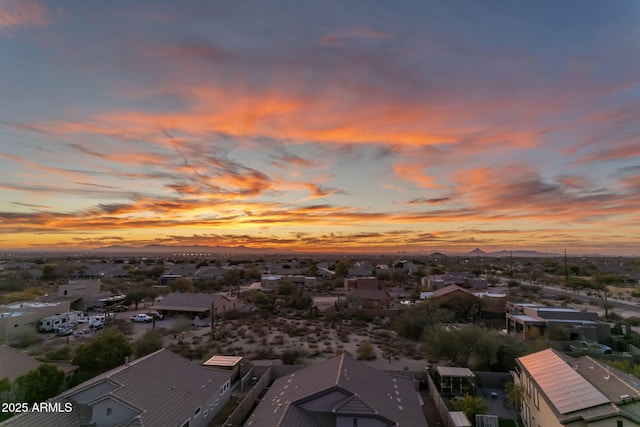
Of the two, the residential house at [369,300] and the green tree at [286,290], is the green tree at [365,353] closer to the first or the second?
the residential house at [369,300]

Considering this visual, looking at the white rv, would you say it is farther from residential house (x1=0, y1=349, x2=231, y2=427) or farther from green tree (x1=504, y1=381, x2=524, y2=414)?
green tree (x1=504, y1=381, x2=524, y2=414)

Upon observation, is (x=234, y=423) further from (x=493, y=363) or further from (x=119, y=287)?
(x=119, y=287)

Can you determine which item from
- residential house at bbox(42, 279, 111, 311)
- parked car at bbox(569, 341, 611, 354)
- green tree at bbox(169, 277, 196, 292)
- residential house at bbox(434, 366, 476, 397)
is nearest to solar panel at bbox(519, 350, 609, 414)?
residential house at bbox(434, 366, 476, 397)

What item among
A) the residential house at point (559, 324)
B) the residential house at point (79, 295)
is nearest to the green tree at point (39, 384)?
the residential house at point (559, 324)

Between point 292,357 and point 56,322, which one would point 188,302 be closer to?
point 56,322

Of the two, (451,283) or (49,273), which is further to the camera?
(49,273)

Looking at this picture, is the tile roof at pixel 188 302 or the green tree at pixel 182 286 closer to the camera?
the tile roof at pixel 188 302

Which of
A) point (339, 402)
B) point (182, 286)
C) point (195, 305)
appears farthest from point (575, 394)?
point (182, 286)
